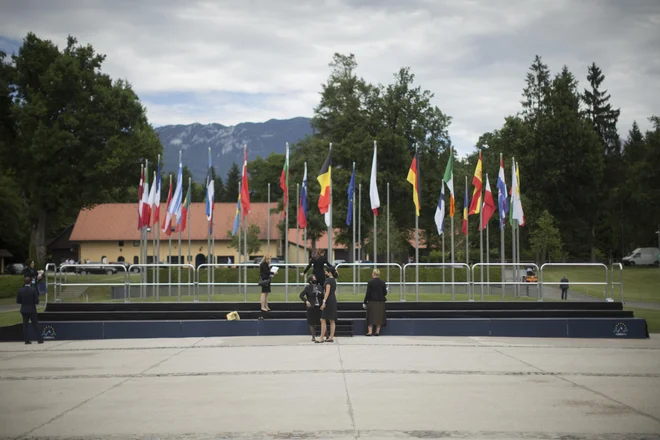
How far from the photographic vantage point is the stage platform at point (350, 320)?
2167 cm

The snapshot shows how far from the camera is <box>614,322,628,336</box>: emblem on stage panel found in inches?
838

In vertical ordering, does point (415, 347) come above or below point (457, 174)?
below

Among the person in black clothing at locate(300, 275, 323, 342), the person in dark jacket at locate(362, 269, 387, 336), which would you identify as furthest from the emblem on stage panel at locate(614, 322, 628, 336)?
the person in black clothing at locate(300, 275, 323, 342)

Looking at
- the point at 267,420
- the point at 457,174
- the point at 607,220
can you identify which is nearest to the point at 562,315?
the point at 267,420

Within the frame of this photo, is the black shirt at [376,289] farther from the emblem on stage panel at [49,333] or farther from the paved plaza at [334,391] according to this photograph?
the emblem on stage panel at [49,333]

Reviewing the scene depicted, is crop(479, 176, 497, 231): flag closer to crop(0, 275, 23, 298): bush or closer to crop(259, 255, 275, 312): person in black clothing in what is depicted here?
crop(259, 255, 275, 312): person in black clothing

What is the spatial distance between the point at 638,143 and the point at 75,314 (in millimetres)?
81332

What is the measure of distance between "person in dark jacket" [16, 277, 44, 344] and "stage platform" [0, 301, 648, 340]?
3.16 feet

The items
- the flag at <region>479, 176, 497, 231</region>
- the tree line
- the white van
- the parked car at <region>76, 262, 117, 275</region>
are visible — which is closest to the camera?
the parked car at <region>76, 262, 117, 275</region>

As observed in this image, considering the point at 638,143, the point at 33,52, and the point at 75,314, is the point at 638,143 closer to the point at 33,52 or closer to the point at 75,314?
the point at 33,52

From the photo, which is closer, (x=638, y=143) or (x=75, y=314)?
(x=75, y=314)

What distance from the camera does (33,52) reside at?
54875mm

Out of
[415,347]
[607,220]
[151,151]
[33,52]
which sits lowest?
[415,347]

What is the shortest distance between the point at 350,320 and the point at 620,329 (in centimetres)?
739
